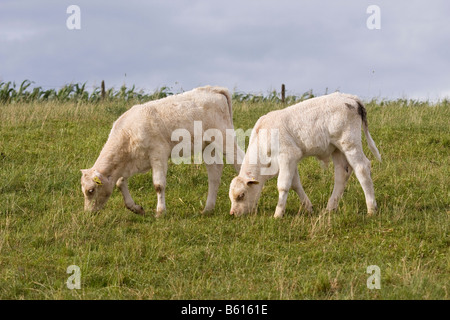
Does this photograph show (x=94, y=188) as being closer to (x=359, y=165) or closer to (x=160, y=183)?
(x=160, y=183)

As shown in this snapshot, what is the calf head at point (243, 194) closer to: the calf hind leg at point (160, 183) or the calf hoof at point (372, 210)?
the calf hind leg at point (160, 183)

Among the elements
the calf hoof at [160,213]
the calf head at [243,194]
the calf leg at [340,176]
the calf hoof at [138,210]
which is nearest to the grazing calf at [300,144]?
the calf head at [243,194]

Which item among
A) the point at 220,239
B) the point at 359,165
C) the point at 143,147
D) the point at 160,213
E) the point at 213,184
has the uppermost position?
the point at 143,147

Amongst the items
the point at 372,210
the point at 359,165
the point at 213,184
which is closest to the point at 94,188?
the point at 213,184

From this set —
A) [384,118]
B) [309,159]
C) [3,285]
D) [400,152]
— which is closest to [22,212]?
[3,285]

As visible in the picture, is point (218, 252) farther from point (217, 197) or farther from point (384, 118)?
point (384, 118)

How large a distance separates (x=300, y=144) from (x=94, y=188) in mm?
3555

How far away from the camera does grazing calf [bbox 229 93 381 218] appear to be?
10.2m

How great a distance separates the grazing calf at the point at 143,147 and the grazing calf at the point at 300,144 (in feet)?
3.69

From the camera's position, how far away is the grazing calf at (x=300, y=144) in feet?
33.6

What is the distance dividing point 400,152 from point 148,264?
920 cm

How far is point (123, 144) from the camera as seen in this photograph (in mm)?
10930

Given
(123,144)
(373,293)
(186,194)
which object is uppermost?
(123,144)

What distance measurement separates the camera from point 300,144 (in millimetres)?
10414
